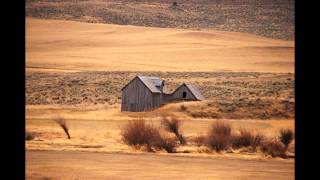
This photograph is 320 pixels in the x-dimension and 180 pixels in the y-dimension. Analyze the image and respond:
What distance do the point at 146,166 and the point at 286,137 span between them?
824 cm

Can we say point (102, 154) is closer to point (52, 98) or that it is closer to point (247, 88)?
point (52, 98)

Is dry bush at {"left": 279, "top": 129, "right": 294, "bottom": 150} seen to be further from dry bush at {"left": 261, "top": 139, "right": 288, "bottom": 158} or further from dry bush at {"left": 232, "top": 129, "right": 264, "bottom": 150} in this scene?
dry bush at {"left": 232, "top": 129, "right": 264, "bottom": 150}

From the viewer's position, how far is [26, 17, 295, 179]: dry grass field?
19984mm

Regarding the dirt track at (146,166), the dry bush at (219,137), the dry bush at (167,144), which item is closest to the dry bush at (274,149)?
the dirt track at (146,166)

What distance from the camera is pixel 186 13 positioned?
67.4 m

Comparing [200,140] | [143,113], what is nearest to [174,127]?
[200,140]

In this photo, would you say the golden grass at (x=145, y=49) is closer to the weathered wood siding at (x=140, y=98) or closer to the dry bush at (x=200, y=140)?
the weathered wood siding at (x=140, y=98)

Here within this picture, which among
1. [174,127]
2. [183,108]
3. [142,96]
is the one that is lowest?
[174,127]

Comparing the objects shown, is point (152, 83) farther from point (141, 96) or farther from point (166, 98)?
point (141, 96)

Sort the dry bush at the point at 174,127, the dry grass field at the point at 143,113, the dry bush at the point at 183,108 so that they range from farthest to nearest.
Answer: the dry bush at the point at 183,108 → the dry bush at the point at 174,127 → the dry grass field at the point at 143,113

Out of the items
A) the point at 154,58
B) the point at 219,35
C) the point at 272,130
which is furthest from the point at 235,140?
the point at 219,35

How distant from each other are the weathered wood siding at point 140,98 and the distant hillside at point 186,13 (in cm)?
2829

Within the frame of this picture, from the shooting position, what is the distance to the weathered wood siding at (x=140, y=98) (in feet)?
116

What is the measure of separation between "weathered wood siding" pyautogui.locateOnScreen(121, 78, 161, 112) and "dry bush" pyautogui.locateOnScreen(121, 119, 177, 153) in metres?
7.21
